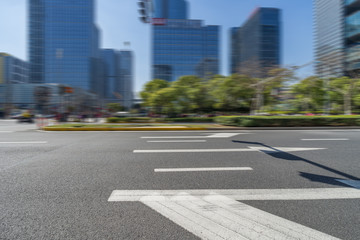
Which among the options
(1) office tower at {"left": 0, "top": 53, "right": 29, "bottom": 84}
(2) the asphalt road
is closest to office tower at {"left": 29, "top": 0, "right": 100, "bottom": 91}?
(1) office tower at {"left": 0, "top": 53, "right": 29, "bottom": 84}

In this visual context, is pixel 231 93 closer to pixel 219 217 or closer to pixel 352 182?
pixel 352 182

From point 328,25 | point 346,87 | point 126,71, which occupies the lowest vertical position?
point 346,87

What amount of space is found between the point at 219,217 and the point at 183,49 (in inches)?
3218

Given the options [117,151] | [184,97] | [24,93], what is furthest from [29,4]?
[117,151]

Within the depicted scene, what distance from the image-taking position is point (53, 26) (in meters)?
87.9

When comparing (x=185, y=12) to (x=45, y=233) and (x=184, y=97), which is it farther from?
(x=45, y=233)

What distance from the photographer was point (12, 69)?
72500mm

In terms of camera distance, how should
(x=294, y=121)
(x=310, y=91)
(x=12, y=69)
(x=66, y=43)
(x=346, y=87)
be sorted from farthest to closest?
(x=66, y=43) < (x=12, y=69) < (x=310, y=91) < (x=346, y=87) < (x=294, y=121)

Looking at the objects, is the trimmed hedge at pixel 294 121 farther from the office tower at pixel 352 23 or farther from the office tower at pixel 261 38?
the office tower at pixel 352 23

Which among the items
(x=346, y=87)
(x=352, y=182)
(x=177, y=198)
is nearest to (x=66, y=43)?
(x=346, y=87)

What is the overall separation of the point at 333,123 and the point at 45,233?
1910 cm

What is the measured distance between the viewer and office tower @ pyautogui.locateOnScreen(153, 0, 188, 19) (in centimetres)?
12788

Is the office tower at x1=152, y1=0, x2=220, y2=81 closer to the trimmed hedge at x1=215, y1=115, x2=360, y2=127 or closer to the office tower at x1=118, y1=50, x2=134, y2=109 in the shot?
the office tower at x1=118, y1=50, x2=134, y2=109

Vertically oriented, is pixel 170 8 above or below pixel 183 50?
above
